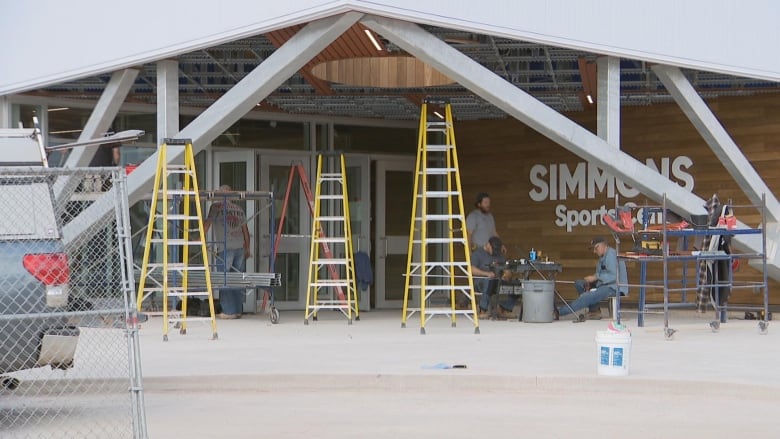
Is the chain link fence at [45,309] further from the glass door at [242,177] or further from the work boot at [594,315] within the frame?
the glass door at [242,177]

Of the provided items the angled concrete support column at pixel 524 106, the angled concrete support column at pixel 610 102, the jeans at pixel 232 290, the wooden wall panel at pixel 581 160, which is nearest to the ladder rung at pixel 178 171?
the angled concrete support column at pixel 524 106

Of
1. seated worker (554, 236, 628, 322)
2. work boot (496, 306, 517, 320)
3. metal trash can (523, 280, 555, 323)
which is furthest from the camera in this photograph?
work boot (496, 306, 517, 320)

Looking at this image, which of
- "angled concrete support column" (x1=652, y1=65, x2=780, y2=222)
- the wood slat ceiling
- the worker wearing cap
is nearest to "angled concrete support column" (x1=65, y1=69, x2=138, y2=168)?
the wood slat ceiling

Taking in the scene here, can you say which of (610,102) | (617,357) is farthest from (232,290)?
(617,357)

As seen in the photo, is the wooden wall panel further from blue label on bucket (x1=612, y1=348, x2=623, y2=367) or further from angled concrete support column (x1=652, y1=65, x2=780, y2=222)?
blue label on bucket (x1=612, y1=348, x2=623, y2=367)

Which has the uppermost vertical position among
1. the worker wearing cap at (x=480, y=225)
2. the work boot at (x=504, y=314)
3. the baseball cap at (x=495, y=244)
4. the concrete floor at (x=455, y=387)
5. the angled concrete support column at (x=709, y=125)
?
the angled concrete support column at (x=709, y=125)

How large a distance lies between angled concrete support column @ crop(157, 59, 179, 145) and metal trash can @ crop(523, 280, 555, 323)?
5.13m

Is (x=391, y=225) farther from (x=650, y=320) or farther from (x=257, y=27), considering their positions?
(x=257, y=27)

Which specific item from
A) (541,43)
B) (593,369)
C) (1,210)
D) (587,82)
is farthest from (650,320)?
(1,210)

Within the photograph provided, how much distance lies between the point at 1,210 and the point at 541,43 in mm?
7544

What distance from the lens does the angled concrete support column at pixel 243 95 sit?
13781 millimetres

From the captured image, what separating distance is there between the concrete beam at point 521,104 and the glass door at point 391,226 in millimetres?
6917

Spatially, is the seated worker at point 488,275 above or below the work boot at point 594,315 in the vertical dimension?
above

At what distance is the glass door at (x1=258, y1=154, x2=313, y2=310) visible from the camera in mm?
19656
